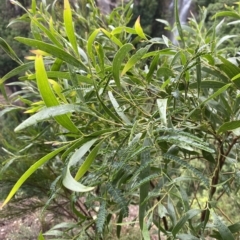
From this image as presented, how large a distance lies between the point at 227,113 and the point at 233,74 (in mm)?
77

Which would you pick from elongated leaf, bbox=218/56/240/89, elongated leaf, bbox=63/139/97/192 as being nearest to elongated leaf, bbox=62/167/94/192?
elongated leaf, bbox=63/139/97/192

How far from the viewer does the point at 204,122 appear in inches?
Answer: 17.8

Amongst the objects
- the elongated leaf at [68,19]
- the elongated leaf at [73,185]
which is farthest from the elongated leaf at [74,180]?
the elongated leaf at [68,19]

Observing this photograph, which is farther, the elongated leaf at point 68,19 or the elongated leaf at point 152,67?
the elongated leaf at point 152,67

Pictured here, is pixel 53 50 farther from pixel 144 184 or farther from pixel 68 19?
pixel 144 184

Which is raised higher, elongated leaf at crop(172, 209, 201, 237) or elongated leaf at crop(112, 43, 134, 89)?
elongated leaf at crop(112, 43, 134, 89)

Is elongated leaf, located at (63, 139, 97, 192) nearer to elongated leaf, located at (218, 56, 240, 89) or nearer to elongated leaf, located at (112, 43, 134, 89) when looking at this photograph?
elongated leaf, located at (112, 43, 134, 89)

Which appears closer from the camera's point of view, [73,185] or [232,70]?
[73,185]

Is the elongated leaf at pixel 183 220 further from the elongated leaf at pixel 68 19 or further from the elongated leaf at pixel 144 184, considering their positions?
the elongated leaf at pixel 68 19

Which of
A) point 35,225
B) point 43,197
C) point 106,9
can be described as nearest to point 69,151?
point 43,197

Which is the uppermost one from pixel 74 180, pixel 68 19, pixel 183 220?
pixel 68 19

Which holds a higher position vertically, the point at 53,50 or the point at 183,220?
the point at 53,50

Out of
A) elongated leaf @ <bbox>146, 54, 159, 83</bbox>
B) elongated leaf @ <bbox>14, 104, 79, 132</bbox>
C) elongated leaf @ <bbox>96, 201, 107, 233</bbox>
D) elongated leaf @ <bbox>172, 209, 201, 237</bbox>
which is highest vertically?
elongated leaf @ <bbox>14, 104, 79, 132</bbox>

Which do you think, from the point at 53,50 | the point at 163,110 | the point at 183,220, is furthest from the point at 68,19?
the point at 183,220
